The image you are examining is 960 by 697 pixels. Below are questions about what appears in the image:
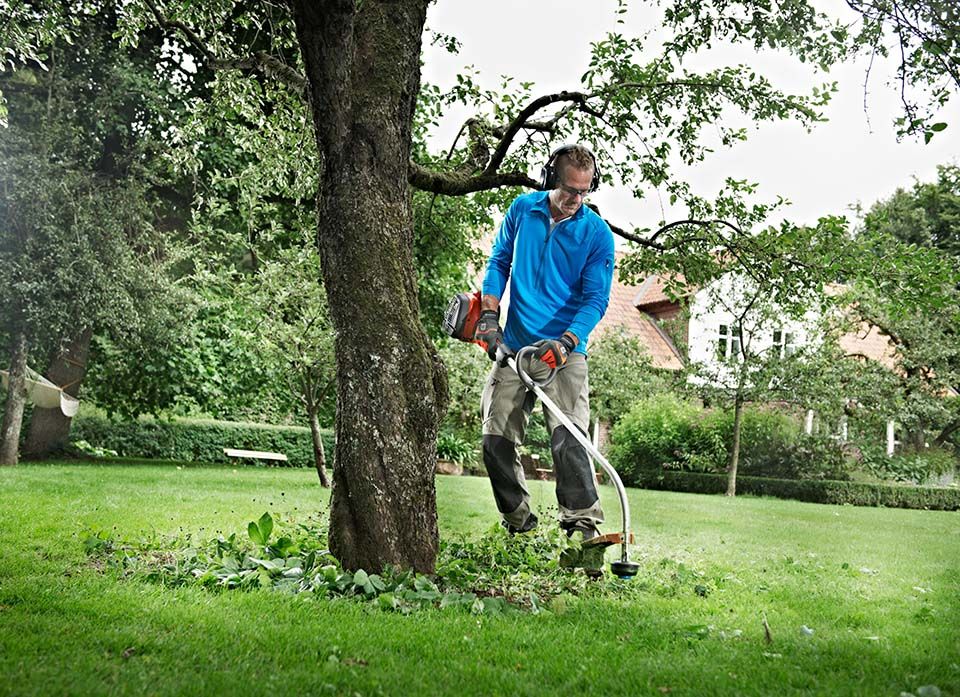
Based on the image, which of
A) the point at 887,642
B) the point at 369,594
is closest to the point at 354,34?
the point at 369,594

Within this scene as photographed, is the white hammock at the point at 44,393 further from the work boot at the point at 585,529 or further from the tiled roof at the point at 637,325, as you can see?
the tiled roof at the point at 637,325

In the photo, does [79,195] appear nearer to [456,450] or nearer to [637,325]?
[456,450]

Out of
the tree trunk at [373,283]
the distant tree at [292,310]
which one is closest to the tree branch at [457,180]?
the tree trunk at [373,283]

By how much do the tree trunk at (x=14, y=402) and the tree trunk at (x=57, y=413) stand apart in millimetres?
1602

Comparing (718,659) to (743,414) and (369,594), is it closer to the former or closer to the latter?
(369,594)

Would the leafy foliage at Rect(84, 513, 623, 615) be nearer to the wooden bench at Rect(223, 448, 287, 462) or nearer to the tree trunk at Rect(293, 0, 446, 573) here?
the tree trunk at Rect(293, 0, 446, 573)

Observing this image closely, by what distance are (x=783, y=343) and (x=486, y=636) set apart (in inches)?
650

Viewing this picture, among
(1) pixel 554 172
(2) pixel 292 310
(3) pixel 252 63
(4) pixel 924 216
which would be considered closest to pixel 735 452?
(2) pixel 292 310

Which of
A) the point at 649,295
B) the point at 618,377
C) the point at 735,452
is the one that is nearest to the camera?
the point at 735,452

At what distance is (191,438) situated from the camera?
19.0 metres

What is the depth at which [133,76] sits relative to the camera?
15031mm

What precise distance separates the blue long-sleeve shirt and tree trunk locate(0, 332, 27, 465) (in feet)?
35.8

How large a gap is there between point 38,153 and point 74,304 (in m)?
2.30

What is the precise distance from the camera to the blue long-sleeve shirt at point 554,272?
5.60 meters
